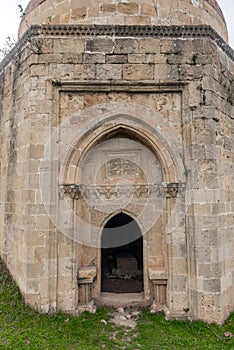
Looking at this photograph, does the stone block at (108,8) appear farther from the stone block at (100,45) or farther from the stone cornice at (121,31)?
the stone block at (100,45)

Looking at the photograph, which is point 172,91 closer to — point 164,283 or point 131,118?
point 131,118

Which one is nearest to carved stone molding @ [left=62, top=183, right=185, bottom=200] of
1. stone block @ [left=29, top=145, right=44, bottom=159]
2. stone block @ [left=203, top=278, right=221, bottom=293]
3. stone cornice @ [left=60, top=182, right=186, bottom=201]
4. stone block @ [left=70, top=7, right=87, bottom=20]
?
stone cornice @ [left=60, top=182, right=186, bottom=201]

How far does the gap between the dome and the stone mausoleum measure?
0.02m

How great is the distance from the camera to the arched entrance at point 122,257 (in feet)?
24.6

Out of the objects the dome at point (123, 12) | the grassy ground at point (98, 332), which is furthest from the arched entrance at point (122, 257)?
the dome at point (123, 12)

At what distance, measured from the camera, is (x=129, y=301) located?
19.8 feet

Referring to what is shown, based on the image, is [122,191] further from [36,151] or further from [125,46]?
[125,46]

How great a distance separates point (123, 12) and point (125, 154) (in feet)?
9.90

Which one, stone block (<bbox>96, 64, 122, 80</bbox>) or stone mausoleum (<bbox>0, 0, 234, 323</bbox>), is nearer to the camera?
stone mausoleum (<bbox>0, 0, 234, 323</bbox>)

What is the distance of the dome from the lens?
6.06 metres

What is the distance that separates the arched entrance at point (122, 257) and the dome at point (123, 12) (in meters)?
4.89

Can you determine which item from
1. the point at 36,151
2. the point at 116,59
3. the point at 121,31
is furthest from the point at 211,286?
the point at 121,31

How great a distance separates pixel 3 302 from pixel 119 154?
12.6ft

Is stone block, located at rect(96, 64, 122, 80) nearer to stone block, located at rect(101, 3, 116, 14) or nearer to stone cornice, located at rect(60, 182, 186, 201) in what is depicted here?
stone block, located at rect(101, 3, 116, 14)
